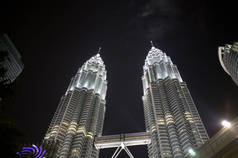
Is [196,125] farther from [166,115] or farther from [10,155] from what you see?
[10,155]

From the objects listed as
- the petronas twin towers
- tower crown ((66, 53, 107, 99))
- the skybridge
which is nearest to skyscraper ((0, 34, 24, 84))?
tower crown ((66, 53, 107, 99))

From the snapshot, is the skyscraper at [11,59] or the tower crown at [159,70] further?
the tower crown at [159,70]

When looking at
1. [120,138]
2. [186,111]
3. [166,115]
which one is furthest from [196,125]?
[120,138]

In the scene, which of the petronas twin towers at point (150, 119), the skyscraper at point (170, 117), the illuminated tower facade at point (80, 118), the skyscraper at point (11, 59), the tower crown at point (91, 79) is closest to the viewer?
the skyscraper at point (170, 117)

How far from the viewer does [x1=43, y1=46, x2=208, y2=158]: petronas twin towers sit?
258 ft

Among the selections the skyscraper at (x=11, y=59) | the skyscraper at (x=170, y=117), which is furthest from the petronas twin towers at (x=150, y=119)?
the skyscraper at (x=11, y=59)

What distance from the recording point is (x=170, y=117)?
88.5m

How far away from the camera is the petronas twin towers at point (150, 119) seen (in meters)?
78.6

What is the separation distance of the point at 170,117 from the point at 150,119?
37.1 ft

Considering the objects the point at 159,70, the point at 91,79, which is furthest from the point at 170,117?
the point at 91,79

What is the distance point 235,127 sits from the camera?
17.6m

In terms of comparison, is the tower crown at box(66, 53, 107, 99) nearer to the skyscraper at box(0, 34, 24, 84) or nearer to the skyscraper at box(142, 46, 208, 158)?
the skyscraper at box(142, 46, 208, 158)

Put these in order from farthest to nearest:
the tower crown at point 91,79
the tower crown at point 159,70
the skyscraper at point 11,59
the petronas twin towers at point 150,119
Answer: the tower crown at point 91,79 → the tower crown at point 159,70 → the skyscraper at point 11,59 → the petronas twin towers at point 150,119

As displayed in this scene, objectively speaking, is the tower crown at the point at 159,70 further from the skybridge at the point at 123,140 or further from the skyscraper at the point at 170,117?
the skybridge at the point at 123,140
